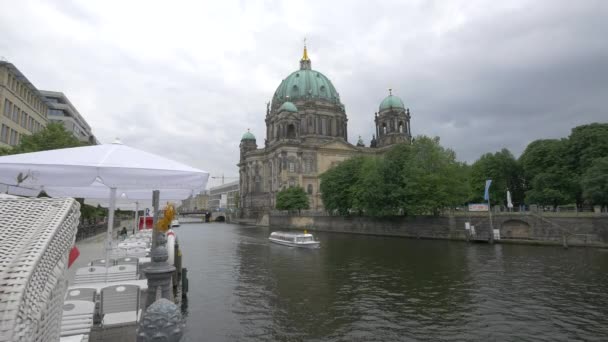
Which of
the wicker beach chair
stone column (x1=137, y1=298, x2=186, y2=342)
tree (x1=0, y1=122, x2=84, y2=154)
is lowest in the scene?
stone column (x1=137, y1=298, x2=186, y2=342)

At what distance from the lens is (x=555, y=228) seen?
34.3m

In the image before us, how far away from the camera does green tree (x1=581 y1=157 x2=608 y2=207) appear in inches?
1442

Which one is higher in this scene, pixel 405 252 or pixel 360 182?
pixel 360 182

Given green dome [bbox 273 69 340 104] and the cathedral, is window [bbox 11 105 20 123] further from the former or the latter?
green dome [bbox 273 69 340 104]

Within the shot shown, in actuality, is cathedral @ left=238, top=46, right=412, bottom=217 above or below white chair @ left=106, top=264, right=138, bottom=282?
above

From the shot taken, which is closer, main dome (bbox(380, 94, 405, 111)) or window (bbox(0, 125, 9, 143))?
window (bbox(0, 125, 9, 143))

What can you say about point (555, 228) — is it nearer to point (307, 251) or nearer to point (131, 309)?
point (307, 251)

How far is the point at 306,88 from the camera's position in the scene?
98938 mm

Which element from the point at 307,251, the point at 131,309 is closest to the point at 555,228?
the point at 307,251

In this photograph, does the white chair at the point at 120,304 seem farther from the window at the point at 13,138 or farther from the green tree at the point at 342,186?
the green tree at the point at 342,186

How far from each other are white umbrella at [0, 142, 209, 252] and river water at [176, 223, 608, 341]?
5231 millimetres

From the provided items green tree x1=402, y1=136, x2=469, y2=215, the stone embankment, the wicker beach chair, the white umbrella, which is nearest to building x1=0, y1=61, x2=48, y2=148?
the white umbrella

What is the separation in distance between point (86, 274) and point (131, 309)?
250 centimetres

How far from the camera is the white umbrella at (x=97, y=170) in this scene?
6.83 m
